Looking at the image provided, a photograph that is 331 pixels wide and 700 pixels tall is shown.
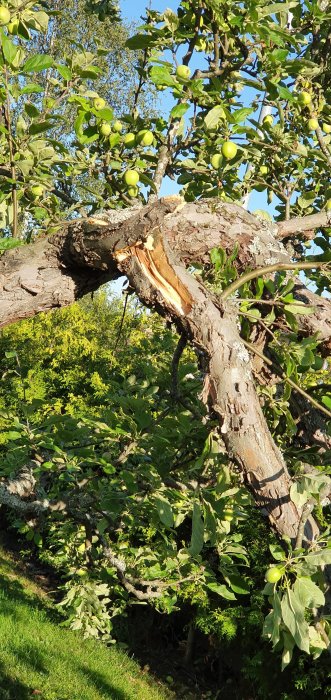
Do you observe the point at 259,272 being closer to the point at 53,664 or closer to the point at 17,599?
the point at 53,664

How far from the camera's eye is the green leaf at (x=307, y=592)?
1.48m

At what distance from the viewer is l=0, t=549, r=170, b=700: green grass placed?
17.9 feet

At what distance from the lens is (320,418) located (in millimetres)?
2355

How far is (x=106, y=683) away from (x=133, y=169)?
4644mm

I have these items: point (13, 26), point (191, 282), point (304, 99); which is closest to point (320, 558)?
point (191, 282)

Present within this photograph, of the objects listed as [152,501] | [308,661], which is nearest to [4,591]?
[308,661]

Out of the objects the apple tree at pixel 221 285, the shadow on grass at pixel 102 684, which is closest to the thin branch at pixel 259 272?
the apple tree at pixel 221 285

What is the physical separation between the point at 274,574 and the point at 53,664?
16.3 ft

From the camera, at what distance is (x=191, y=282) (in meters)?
1.88

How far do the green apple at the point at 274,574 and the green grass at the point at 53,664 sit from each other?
4.21 metres

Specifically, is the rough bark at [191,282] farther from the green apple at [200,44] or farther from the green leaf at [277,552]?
the green apple at [200,44]

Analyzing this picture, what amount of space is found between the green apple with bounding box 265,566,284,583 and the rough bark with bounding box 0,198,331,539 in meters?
0.17

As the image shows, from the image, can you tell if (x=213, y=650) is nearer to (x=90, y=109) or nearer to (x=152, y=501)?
(x=152, y=501)

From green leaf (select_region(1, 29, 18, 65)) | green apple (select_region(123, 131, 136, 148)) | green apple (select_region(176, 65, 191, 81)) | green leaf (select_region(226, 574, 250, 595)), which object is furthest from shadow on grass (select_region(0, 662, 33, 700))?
green leaf (select_region(1, 29, 18, 65))
